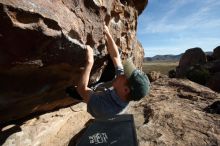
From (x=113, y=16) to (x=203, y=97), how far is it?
438cm

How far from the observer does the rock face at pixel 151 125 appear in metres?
6.17

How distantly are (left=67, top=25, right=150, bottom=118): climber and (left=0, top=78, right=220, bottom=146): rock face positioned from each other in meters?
2.22

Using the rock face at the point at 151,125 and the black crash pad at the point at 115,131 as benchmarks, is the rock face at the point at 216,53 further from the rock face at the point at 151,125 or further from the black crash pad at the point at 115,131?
the black crash pad at the point at 115,131

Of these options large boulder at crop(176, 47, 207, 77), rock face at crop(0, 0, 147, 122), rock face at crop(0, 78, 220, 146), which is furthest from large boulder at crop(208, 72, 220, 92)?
rock face at crop(0, 0, 147, 122)

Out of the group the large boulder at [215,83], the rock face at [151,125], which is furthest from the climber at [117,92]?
the large boulder at [215,83]

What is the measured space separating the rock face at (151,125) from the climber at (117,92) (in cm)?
222

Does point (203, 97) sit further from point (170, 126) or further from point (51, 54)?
point (51, 54)

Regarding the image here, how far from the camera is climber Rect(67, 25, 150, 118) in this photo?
3.74 m

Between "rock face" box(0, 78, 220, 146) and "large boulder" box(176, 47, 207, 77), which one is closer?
"rock face" box(0, 78, 220, 146)

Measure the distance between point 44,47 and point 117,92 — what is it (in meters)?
A: 1.16

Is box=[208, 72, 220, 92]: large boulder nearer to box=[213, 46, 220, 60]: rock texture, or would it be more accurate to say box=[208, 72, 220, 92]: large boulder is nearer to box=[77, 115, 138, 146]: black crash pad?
box=[213, 46, 220, 60]: rock texture

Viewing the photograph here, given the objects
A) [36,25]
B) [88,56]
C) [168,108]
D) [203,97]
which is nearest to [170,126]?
[168,108]

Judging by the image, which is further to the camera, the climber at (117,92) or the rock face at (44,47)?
the rock face at (44,47)

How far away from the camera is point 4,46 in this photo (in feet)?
12.9
